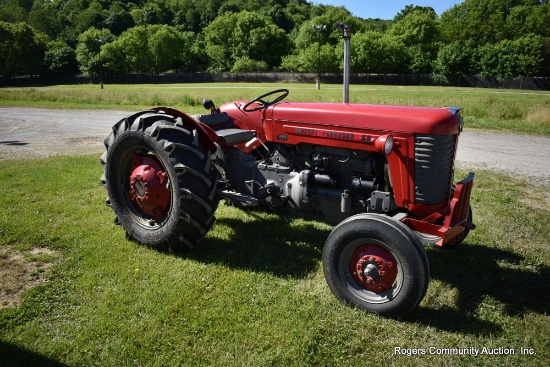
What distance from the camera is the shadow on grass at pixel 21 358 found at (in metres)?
2.82

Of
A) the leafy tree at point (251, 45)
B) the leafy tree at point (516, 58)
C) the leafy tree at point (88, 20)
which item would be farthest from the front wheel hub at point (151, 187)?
the leafy tree at point (88, 20)

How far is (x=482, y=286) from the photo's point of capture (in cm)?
387

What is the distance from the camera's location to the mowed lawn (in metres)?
2.94

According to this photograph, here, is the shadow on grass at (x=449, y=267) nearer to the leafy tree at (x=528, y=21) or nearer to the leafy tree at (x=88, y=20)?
the leafy tree at (x=528, y=21)

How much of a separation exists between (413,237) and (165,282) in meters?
2.22

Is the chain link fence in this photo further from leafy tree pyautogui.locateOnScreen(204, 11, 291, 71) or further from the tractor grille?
the tractor grille

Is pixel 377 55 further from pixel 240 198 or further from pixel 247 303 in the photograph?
pixel 247 303

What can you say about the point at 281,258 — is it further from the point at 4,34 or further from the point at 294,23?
the point at 294,23

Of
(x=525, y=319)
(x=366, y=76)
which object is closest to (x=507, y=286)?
(x=525, y=319)

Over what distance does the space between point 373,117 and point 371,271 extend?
4.43 ft

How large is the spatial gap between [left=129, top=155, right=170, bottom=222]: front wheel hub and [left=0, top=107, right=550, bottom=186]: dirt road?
6.44 meters

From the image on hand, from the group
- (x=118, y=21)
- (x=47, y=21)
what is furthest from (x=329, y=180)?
(x=47, y=21)

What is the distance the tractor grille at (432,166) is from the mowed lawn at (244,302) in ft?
2.91

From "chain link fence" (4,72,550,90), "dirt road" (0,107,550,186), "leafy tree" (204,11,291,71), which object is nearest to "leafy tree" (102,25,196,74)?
"chain link fence" (4,72,550,90)
